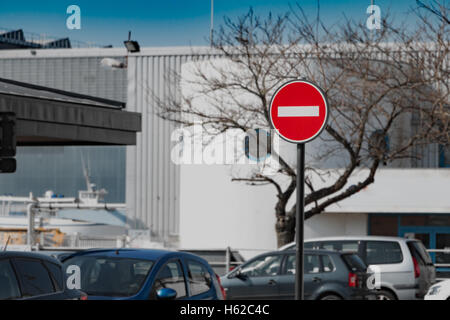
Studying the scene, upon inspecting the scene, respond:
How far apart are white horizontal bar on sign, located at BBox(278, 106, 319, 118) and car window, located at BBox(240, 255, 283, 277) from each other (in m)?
8.28

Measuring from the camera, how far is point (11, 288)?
7.52 m

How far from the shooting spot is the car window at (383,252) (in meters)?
17.1

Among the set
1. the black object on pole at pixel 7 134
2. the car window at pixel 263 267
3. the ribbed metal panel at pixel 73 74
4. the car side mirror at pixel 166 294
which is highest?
the ribbed metal panel at pixel 73 74

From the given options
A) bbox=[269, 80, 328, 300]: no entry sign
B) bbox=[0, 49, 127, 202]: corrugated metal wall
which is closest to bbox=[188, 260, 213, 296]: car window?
bbox=[269, 80, 328, 300]: no entry sign

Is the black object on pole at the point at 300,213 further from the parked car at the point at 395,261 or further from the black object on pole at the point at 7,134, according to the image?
the parked car at the point at 395,261

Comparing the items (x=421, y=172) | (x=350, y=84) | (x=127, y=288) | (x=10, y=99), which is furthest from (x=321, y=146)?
(x=127, y=288)

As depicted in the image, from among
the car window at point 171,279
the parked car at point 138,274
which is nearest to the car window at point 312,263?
the parked car at point 138,274

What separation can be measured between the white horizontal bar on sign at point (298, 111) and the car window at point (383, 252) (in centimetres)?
1010

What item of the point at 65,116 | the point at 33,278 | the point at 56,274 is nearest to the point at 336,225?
the point at 65,116

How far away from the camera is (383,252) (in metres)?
17.4

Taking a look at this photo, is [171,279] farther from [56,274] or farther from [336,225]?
[336,225]

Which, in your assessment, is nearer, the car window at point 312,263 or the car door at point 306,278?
the car door at point 306,278
